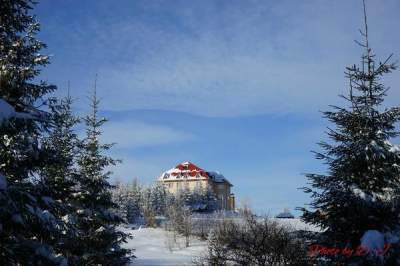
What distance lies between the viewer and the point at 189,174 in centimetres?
14425

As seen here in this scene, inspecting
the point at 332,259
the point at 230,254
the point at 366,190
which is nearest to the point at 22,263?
the point at 332,259

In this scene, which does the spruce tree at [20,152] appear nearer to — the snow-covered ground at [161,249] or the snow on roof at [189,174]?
the snow-covered ground at [161,249]

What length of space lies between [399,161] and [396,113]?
1.48 meters

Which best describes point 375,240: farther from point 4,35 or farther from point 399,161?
point 4,35

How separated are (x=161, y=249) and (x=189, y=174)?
73.6 metres

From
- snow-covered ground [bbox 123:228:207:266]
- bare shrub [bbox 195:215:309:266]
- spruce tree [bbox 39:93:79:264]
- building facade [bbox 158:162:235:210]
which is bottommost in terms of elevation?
snow-covered ground [bbox 123:228:207:266]

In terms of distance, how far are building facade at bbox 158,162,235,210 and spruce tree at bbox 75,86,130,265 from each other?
116 m

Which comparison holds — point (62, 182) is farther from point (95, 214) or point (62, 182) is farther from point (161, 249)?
point (161, 249)

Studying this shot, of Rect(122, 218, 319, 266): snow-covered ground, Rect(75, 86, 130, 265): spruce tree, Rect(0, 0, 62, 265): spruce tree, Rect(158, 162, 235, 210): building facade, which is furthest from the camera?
Rect(158, 162, 235, 210): building facade

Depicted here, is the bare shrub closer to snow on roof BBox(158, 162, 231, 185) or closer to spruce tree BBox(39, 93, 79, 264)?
spruce tree BBox(39, 93, 79, 264)

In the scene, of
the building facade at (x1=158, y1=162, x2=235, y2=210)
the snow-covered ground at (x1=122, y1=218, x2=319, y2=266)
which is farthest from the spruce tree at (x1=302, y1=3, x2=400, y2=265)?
the building facade at (x1=158, y1=162, x2=235, y2=210)

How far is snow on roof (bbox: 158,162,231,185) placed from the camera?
143250mm

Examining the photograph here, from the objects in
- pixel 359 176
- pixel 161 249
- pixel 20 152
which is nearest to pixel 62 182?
pixel 20 152

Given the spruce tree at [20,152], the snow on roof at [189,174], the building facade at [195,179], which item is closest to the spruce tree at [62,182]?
the spruce tree at [20,152]
